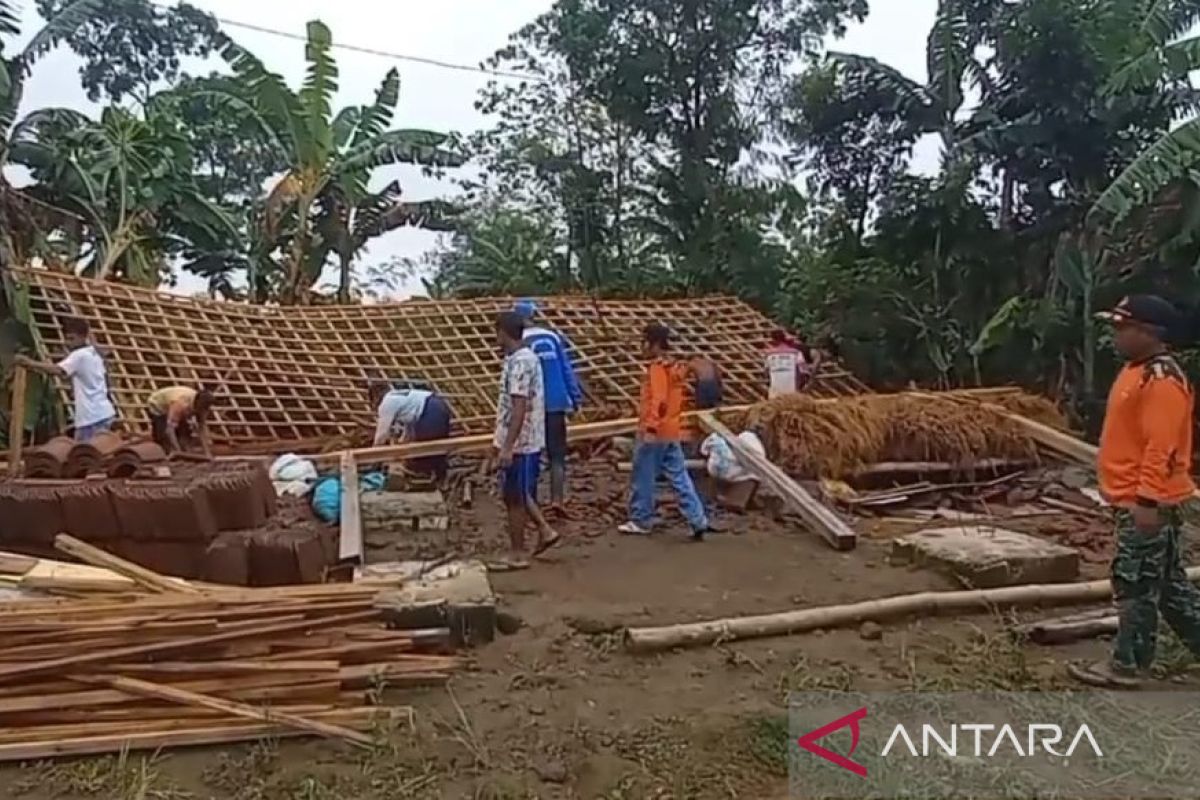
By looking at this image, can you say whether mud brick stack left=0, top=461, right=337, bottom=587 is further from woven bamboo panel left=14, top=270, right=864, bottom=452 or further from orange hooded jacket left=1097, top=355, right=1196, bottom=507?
woven bamboo panel left=14, top=270, right=864, bottom=452

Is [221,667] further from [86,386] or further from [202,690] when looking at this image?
[86,386]

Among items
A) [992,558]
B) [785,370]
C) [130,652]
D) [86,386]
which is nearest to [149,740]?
[130,652]

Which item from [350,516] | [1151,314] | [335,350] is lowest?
[350,516]

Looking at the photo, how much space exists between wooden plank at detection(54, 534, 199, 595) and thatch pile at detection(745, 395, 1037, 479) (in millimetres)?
5769

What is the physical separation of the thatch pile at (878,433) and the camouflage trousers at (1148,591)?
16.4 feet

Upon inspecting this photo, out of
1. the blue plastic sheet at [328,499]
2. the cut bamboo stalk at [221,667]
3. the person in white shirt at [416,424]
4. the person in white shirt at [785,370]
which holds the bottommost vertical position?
the cut bamboo stalk at [221,667]

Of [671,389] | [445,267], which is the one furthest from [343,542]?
[445,267]

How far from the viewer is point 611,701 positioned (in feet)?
15.3

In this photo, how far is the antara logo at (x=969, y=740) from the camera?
13.5 ft

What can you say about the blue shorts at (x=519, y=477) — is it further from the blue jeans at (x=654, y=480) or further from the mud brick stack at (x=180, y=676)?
the mud brick stack at (x=180, y=676)

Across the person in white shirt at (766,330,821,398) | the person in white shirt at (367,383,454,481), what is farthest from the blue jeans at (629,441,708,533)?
the person in white shirt at (766,330,821,398)

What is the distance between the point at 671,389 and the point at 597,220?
12041 mm

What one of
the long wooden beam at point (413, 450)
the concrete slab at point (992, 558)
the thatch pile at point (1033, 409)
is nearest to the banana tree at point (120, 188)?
the long wooden beam at point (413, 450)

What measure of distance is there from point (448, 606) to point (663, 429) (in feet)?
9.61
